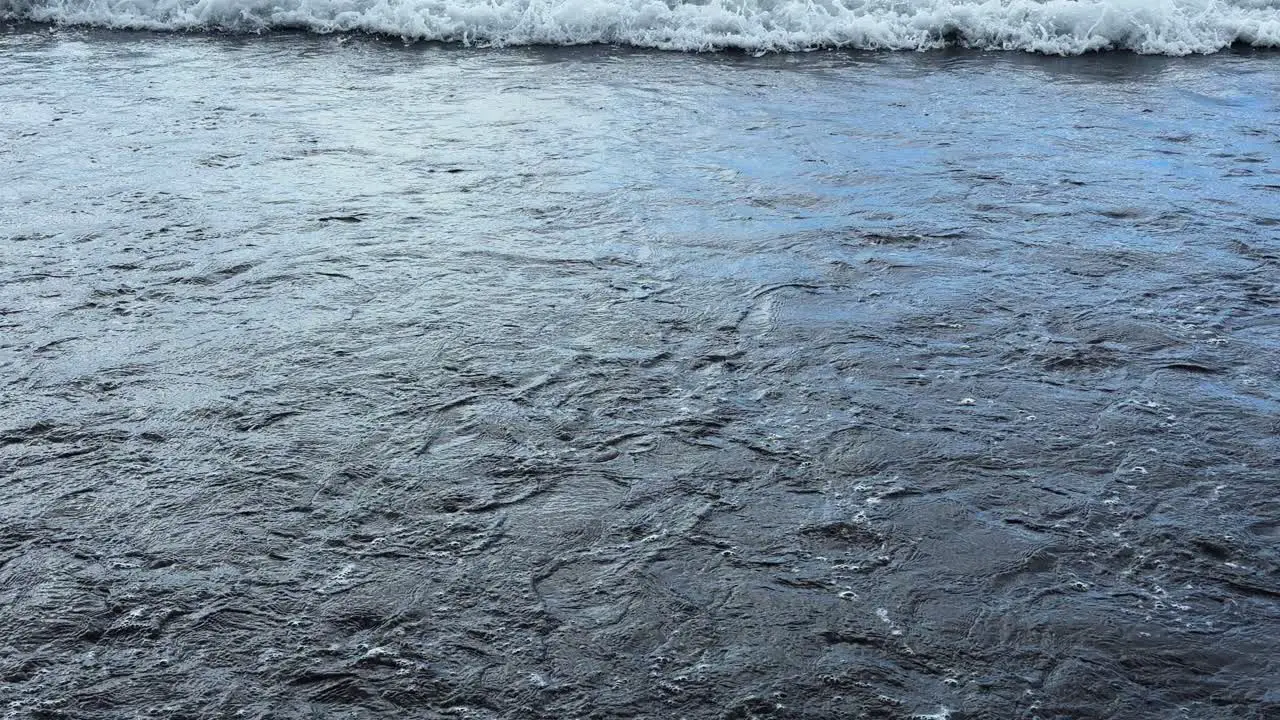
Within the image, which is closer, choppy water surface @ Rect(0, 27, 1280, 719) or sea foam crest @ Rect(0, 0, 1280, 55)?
choppy water surface @ Rect(0, 27, 1280, 719)

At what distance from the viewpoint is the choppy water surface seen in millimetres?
2785

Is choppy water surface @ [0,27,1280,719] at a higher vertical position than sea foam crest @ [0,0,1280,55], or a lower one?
lower

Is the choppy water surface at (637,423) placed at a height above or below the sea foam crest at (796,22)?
below

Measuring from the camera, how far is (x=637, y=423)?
385 cm

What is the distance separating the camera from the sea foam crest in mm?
10570

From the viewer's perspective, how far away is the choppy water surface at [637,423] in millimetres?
2785

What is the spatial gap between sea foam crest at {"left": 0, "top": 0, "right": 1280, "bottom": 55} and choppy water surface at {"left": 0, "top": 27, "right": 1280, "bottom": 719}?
3554 millimetres

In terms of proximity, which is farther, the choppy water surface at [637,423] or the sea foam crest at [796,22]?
the sea foam crest at [796,22]

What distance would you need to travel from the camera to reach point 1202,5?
11055 millimetres

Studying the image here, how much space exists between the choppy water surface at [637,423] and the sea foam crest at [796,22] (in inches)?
140

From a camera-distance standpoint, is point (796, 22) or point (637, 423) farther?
point (796, 22)

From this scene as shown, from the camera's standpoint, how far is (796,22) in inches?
433

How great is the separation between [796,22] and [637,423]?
26.2 feet

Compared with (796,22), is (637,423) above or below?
below
